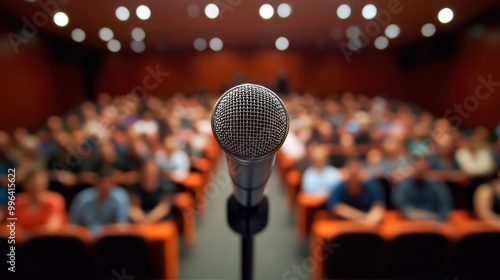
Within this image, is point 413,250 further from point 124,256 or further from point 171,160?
point 171,160

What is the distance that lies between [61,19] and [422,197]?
532cm

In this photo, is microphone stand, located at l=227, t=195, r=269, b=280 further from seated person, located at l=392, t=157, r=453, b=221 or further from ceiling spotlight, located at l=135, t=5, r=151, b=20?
ceiling spotlight, located at l=135, t=5, r=151, b=20

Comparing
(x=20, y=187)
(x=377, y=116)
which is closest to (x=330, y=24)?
(x=377, y=116)

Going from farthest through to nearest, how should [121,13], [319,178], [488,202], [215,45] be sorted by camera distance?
[215,45] < [121,13] < [319,178] < [488,202]

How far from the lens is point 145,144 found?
18.3ft

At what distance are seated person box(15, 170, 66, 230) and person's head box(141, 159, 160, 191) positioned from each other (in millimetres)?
919

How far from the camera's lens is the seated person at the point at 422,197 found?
3652 mm

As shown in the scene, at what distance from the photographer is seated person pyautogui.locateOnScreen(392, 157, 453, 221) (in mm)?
3652

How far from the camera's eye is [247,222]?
733mm

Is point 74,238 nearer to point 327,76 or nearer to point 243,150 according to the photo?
point 243,150

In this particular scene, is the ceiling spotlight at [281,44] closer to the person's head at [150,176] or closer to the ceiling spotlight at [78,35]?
the ceiling spotlight at [78,35]

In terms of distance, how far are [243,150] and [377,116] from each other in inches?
382

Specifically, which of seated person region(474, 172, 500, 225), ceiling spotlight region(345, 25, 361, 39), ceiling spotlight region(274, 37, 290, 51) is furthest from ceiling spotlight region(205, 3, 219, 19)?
ceiling spotlight region(274, 37, 290, 51)

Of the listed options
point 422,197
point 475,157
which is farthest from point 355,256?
point 475,157
